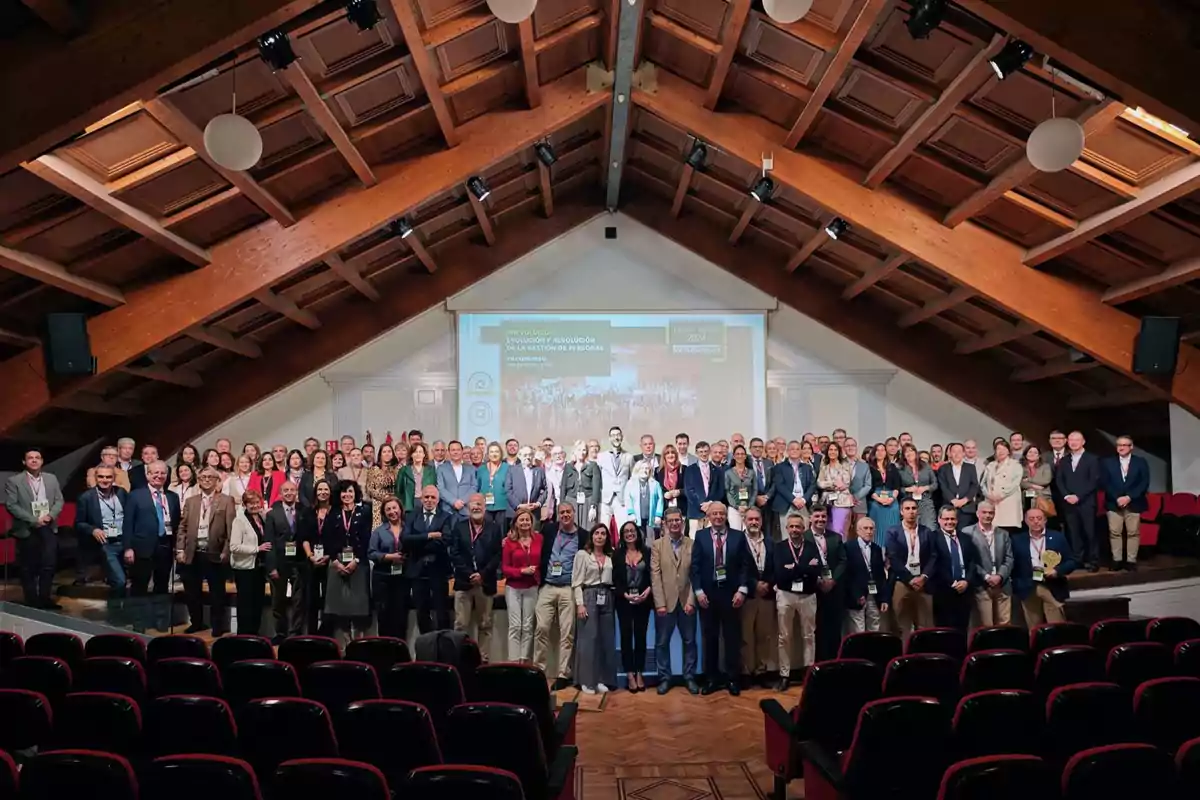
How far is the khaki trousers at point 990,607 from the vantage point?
24.0ft

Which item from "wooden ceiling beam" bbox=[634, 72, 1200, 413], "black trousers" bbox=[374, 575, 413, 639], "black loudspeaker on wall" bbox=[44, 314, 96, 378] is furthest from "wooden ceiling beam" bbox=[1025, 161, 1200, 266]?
"black loudspeaker on wall" bbox=[44, 314, 96, 378]

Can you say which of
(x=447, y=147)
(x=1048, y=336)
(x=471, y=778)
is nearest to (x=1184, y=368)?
(x=1048, y=336)

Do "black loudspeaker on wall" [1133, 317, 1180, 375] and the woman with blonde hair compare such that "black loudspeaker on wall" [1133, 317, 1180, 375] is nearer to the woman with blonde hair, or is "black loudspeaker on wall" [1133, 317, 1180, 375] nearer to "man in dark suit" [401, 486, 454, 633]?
the woman with blonde hair

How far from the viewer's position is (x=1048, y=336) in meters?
10.3

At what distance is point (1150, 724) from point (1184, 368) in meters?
6.06

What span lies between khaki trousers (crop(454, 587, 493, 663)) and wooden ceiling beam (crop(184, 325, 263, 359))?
3.76 m

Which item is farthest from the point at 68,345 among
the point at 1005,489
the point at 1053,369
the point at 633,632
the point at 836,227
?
the point at 1053,369

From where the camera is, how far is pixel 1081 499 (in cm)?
Result: 903

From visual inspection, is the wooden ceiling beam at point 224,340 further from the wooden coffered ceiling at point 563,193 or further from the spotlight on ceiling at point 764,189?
the spotlight on ceiling at point 764,189

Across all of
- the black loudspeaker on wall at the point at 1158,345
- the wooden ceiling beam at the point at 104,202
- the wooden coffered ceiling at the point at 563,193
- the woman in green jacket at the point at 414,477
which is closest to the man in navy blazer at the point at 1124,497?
the wooden coffered ceiling at the point at 563,193

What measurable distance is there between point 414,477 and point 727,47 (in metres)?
4.69

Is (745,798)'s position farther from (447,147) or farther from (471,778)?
(447,147)

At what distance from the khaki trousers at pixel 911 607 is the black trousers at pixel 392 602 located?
3778 mm

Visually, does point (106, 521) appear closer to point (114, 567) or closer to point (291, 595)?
point (114, 567)
